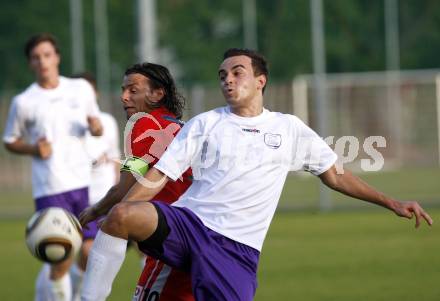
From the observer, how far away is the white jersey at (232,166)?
5945mm

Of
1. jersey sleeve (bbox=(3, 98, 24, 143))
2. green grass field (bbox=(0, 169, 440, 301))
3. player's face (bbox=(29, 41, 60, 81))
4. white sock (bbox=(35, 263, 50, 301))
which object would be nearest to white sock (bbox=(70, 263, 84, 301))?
green grass field (bbox=(0, 169, 440, 301))

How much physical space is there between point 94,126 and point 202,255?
11.9ft

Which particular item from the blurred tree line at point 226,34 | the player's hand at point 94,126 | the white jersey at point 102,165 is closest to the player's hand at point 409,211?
the player's hand at point 94,126

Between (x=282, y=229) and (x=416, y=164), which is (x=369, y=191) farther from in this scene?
(x=416, y=164)

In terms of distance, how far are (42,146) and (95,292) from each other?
148 inches

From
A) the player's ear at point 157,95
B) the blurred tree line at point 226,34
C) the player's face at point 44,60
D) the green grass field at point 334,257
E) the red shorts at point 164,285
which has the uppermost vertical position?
the blurred tree line at point 226,34

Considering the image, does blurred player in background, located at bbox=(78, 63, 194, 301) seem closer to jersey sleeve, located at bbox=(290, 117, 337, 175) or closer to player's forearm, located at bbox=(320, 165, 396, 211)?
jersey sleeve, located at bbox=(290, 117, 337, 175)

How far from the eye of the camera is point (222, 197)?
5965 mm

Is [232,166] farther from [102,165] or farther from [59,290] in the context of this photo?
[102,165]

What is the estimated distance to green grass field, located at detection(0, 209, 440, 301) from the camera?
1039 cm

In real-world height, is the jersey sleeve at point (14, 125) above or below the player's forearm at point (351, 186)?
above

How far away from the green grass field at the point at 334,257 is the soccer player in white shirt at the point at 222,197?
152 inches

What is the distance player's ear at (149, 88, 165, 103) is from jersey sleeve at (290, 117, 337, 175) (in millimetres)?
815

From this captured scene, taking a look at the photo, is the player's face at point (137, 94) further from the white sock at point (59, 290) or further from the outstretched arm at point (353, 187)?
the white sock at point (59, 290)
